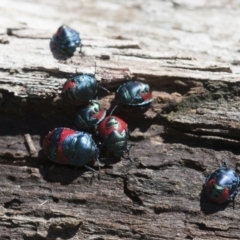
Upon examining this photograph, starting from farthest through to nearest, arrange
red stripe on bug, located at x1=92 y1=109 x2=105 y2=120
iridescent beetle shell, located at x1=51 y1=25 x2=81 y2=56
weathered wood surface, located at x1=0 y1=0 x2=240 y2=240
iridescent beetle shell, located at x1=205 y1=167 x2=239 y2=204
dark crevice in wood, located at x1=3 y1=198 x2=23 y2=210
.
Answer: iridescent beetle shell, located at x1=51 y1=25 x2=81 y2=56
red stripe on bug, located at x1=92 y1=109 x2=105 y2=120
dark crevice in wood, located at x1=3 y1=198 x2=23 y2=210
weathered wood surface, located at x1=0 y1=0 x2=240 y2=240
iridescent beetle shell, located at x1=205 y1=167 x2=239 y2=204

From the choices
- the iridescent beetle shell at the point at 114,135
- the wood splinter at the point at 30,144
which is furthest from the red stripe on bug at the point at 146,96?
the wood splinter at the point at 30,144

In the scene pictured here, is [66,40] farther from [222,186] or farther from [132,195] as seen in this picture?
[222,186]

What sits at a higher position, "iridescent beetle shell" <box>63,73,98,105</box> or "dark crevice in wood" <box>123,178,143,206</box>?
"iridescent beetle shell" <box>63,73,98,105</box>

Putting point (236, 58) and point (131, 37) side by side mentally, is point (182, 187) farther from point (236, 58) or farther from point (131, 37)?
point (131, 37)

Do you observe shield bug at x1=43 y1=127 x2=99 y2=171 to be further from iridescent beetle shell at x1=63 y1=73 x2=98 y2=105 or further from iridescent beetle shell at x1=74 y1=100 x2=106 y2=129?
iridescent beetle shell at x1=63 y1=73 x2=98 y2=105

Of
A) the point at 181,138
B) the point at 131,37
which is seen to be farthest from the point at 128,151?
the point at 131,37

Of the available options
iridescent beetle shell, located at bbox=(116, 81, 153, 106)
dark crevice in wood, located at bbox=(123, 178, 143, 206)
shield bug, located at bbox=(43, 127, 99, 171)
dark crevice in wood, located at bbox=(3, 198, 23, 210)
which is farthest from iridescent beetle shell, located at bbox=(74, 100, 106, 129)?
dark crevice in wood, located at bbox=(3, 198, 23, 210)
